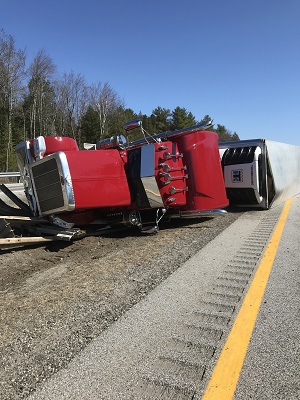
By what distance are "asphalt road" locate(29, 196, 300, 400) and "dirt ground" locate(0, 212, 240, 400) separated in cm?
19

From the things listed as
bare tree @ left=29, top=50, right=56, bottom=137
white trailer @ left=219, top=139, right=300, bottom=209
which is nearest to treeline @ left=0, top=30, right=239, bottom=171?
bare tree @ left=29, top=50, right=56, bottom=137

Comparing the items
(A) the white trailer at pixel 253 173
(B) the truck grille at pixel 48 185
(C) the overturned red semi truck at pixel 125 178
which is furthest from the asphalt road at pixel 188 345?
(A) the white trailer at pixel 253 173

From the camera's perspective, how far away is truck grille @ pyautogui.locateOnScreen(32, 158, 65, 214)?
5.73m

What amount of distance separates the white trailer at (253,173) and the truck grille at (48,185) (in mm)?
5966

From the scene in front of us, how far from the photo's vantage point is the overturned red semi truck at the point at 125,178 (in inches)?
231

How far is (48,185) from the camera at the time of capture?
19.4 feet

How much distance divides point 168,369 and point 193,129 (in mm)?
5368

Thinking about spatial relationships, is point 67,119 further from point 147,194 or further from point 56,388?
point 56,388

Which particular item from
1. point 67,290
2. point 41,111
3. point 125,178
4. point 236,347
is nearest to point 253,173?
point 125,178

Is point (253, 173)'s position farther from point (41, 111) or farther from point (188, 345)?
point (41, 111)

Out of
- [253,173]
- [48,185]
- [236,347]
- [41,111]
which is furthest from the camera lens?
[41,111]

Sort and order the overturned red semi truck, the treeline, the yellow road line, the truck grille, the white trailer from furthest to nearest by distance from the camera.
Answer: the treeline → the white trailer → the overturned red semi truck → the truck grille → the yellow road line

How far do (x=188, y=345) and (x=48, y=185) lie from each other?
392 cm

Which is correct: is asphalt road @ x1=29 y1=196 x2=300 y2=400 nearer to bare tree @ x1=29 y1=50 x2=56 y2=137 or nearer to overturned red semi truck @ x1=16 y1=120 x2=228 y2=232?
overturned red semi truck @ x1=16 y1=120 x2=228 y2=232
